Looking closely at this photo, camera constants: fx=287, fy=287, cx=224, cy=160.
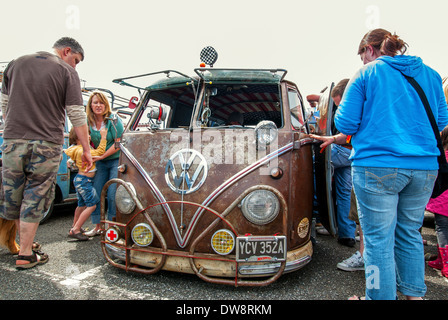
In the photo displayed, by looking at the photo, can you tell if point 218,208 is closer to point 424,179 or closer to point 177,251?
point 177,251

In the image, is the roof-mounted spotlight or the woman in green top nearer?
the roof-mounted spotlight

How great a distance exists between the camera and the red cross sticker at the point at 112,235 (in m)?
2.46

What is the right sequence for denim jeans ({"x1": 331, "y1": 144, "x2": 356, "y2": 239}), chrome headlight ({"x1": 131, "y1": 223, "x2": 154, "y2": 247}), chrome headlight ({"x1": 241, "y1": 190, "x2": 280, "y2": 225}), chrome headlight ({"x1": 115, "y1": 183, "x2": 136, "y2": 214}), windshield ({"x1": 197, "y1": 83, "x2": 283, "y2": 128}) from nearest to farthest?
1. chrome headlight ({"x1": 241, "y1": 190, "x2": 280, "y2": 225})
2. chrome headlight ({"x1": 131, "y1": 223, "x2": 154, "y2": 247})
3. chrome headlight ({"x1": 115, "y1": 183, "x2": 136, "y2": 214})
4. denim jeans ({"x1": 331, "y1": 144, "x2": 356, "y2": 239})
5. windshield ({"x1": 197, "y1": 83, "x2": 283, "y2": 128})

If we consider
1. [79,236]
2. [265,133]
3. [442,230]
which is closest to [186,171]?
[265,133]

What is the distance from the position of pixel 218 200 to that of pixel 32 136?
1.84 m

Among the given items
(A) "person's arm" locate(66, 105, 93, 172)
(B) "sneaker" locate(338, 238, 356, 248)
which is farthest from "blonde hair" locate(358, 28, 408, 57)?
(A) "person's arm" locate(66, 105, 93, 172)

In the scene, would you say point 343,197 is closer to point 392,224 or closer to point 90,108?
point 392,224

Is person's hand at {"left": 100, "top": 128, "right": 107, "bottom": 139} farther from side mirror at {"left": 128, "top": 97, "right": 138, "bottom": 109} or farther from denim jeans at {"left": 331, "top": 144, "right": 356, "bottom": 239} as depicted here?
denim jeans at {"left": 331, "top": 144, "right": 356, "bottom": 239}

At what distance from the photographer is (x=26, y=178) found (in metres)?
2.73

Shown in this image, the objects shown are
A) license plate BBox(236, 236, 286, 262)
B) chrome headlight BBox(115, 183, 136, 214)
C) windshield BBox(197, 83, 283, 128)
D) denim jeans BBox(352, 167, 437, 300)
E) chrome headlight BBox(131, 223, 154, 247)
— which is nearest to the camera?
denim jeans BBox(352, 167, 437, 300)

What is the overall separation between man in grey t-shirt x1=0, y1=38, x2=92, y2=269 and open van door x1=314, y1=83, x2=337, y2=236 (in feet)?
8.01

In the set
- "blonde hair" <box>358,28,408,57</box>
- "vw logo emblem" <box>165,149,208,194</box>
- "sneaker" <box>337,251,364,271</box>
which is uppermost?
"blonde hair" <box>358,28,408,57</box>

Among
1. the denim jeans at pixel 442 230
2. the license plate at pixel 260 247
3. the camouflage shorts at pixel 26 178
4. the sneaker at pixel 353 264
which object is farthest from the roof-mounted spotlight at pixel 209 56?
the denim jeans at pixel 442 230

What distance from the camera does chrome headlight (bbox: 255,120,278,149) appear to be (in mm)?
2426
